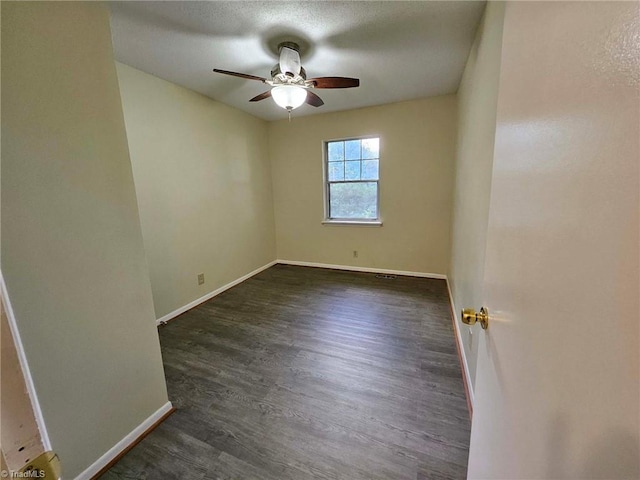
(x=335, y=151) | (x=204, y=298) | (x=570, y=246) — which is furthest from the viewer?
(x=335, y=151)

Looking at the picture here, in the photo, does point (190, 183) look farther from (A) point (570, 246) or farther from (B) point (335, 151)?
(A) point (570, 246)

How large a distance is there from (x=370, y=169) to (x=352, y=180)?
1.03ft

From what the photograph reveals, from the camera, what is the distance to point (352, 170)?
3.92 meters

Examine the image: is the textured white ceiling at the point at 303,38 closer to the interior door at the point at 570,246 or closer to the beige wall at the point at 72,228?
the beige wall at the point at 72,228

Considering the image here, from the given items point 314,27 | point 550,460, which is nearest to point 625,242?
point 550,460

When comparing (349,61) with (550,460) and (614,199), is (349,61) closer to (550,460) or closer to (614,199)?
(614,199)

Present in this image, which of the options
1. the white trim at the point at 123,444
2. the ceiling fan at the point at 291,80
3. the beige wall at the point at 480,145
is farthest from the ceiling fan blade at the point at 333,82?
the white trim at the point at 123,444

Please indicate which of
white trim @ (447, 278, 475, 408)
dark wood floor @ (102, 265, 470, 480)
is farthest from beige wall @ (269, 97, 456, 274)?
white trim @ (447, 278, 475, 408)

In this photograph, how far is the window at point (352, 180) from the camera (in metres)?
3.78

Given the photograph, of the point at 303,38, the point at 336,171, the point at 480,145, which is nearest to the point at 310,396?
the point at 480,145

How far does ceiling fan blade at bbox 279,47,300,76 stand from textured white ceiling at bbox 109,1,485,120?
0.29 feet

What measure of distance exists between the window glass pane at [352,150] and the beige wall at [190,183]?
4.35ft

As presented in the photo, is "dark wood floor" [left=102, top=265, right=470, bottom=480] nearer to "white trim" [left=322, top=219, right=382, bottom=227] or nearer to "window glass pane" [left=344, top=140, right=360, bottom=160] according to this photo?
"white trim" [left=322, top=219, right=382, bottom=227]

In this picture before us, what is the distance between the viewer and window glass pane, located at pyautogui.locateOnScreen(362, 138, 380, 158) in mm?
3682
